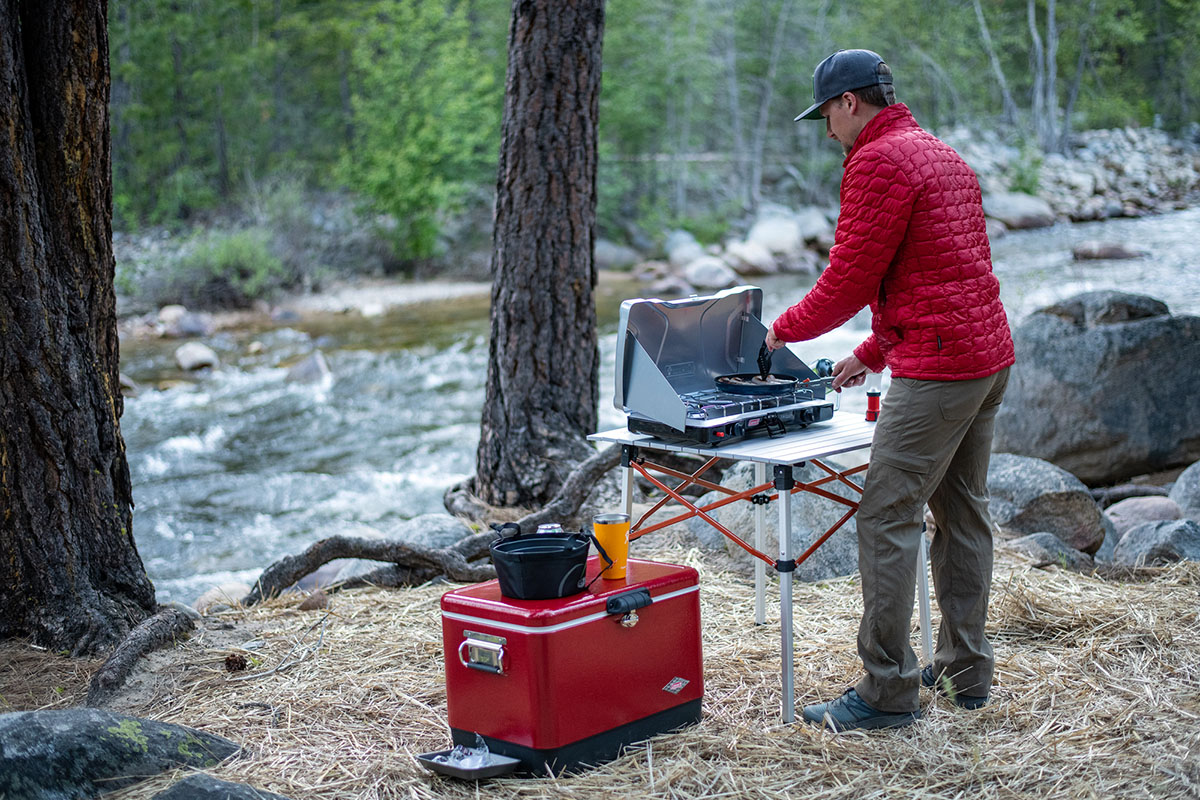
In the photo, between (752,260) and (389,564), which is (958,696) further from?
(752,260)

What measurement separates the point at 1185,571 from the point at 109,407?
4.12 meters

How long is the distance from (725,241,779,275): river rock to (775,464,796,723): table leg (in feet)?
53.9

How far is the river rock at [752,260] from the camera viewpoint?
18891 millimetres

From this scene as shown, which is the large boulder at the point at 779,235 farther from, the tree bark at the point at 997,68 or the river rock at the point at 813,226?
the tree bark at the point at 997,68

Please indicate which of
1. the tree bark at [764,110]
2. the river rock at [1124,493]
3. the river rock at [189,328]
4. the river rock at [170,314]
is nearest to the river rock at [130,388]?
the river rock at [189,328]

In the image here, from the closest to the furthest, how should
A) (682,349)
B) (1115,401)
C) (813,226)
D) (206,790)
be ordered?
(206,790) → (682,349) → (1115,401) → (813,226)

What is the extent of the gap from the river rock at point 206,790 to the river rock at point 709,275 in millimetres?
15905

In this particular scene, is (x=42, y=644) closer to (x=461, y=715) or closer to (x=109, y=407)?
(x=109, y=407)

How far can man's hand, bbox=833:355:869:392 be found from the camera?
3.07 m

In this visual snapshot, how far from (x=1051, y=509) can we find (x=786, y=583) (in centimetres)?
270

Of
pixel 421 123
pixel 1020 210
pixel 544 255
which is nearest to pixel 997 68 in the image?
pixel 1020 210

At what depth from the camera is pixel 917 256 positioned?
2.66 m

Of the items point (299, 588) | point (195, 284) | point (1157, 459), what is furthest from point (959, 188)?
point (195, 284)

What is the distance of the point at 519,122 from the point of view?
17.4ft
